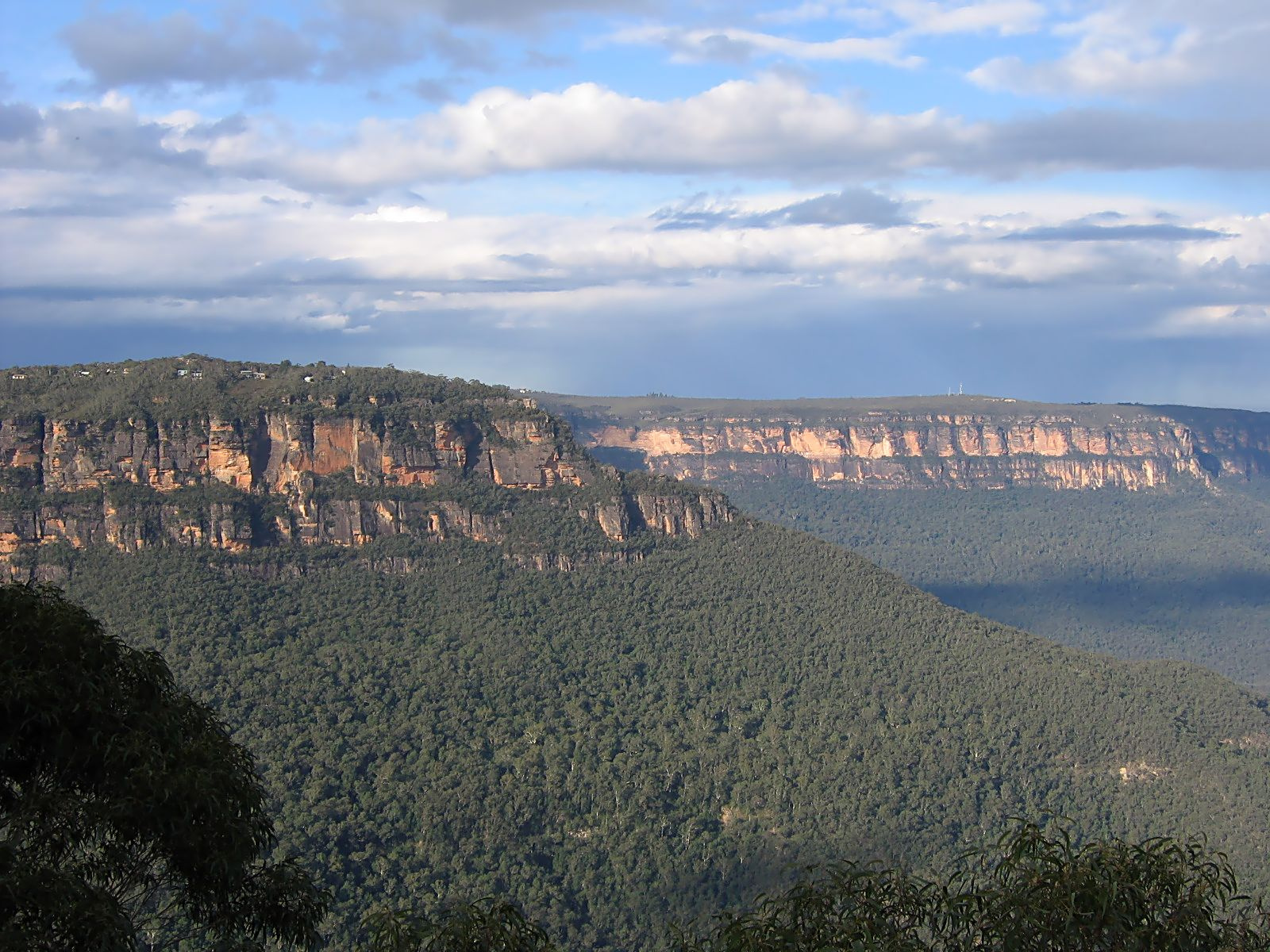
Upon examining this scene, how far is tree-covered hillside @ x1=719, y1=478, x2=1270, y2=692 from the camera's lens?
115m

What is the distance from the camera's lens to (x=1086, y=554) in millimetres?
132500

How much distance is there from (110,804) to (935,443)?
461 feet

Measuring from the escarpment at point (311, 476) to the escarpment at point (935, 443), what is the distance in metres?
72.4

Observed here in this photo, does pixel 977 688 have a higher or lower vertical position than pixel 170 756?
lower

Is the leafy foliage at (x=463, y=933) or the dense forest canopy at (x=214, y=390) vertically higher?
the dense forest canopy at (x=214, y=390)

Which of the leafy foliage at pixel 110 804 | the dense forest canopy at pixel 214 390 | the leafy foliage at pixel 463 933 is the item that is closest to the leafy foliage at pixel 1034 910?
the leafy foliage at pixel 463 933

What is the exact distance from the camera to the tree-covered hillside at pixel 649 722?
4519 cm

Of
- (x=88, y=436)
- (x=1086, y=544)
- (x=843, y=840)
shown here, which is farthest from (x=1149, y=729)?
(x=1086, y=544)

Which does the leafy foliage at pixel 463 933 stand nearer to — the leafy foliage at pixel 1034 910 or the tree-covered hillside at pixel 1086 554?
the leafy foliage at pixel 1034 910

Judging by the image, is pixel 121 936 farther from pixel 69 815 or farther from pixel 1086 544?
pixel 1086 544

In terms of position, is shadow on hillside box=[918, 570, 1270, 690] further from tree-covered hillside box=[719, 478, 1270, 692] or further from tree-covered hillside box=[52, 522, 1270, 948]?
tree-covered hillside box=[52, 522, 1270, 948]

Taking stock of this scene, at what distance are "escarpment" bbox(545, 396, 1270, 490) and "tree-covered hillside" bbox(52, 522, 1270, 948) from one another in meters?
76.6

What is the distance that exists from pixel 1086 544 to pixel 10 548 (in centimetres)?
10492

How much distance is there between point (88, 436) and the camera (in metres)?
61.2
